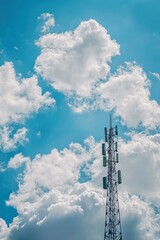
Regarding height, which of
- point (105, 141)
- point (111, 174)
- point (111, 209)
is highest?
point (105, 141)

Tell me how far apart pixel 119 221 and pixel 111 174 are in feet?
28.3

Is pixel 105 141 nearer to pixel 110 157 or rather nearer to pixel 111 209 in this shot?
pixel 110 157

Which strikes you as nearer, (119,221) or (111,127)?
(119,221)


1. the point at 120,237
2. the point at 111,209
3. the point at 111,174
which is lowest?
the point at 120,237

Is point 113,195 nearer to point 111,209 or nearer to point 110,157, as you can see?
Answer: point 111,209

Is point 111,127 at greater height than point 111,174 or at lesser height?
greater

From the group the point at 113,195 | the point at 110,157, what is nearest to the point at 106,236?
the point at 113,195

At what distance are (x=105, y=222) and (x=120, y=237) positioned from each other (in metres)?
3.68

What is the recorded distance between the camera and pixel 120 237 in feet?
217

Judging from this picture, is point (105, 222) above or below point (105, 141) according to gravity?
below

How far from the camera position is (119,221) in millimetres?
67750

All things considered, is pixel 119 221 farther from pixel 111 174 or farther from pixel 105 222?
pixel 111 174

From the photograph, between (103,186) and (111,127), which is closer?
(103,186)

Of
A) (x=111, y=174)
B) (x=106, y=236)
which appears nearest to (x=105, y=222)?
(x=106, y=236)
